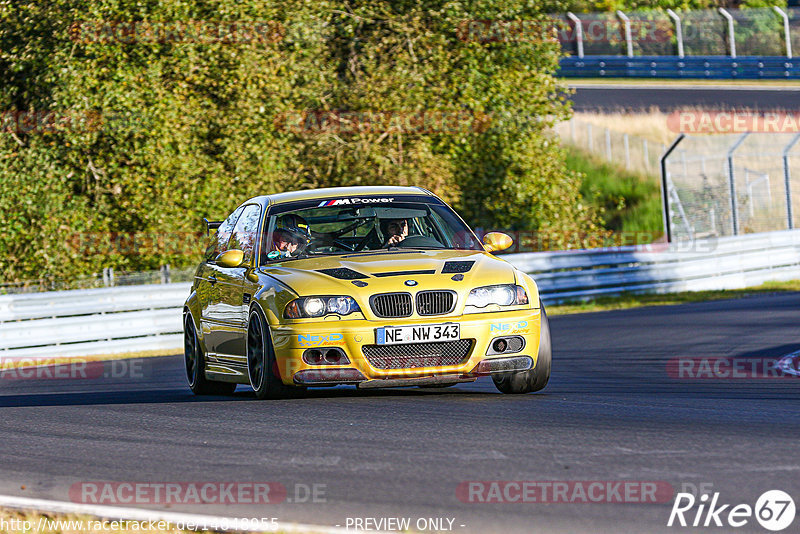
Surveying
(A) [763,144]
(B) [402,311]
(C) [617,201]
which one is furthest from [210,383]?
(A) [763,144]

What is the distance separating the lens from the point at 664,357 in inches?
533

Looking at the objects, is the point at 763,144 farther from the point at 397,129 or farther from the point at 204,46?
the point at 204,46

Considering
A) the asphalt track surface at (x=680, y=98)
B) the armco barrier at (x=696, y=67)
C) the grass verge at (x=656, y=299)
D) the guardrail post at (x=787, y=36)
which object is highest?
the guardrail post at (x=787, y=36)

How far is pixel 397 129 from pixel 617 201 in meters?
11.9

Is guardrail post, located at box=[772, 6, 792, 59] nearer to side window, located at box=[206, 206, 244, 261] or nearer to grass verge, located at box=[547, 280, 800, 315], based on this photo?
grass verge, located at box=[547, 280, 800, 315]

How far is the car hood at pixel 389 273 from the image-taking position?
9062 millimetres

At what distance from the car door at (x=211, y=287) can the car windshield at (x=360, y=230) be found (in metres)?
0.83

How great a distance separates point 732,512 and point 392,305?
12.9 ft

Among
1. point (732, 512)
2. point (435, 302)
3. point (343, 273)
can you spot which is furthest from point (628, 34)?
point (732, 512)

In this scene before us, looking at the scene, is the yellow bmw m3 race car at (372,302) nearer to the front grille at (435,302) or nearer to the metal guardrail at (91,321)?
the front grille at (435,302)

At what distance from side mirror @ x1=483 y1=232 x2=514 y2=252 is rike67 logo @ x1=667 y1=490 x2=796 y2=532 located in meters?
4.73

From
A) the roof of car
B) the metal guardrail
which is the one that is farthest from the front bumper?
the metal guardrail

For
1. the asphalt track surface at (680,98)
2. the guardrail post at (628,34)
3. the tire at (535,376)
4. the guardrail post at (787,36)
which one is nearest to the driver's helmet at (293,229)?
the tire at (535,376)

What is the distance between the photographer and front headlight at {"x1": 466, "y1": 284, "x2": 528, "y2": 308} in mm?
9109
